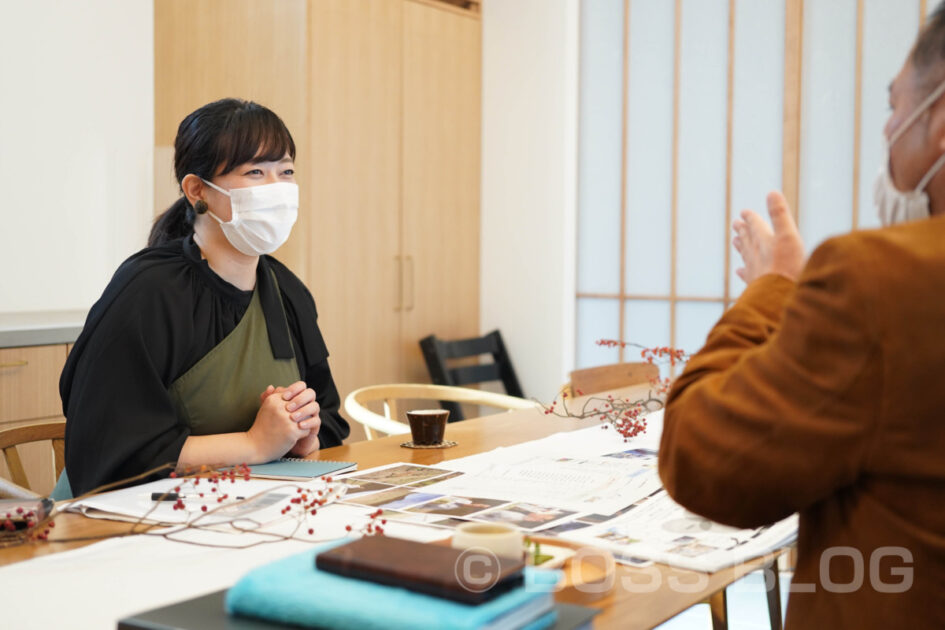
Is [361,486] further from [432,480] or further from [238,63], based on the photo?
[238,63]

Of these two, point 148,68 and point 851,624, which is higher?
point 148,68

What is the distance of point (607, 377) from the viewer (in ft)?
10.4

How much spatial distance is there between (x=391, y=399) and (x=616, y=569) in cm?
176

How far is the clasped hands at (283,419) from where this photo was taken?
71.4 inches

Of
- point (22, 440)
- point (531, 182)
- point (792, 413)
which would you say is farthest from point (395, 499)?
point (531, 182)

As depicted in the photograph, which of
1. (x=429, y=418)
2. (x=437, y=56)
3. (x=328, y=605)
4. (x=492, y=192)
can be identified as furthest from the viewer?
(x=492, y=192)

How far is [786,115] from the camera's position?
4359 millimetres

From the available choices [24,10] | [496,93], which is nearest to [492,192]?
[496,93]

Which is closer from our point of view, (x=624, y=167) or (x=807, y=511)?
(x=807, y=511)

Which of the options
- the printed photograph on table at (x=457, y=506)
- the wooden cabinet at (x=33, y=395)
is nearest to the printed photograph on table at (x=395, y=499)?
the printed photograph on table at (x=457, y=506)

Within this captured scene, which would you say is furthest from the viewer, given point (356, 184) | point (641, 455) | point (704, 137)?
point (704, 137)

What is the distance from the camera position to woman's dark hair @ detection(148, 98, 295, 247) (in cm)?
204

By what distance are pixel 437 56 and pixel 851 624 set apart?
13.6ft

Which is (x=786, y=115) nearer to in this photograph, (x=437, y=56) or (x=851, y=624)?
(x=437, y=56)
